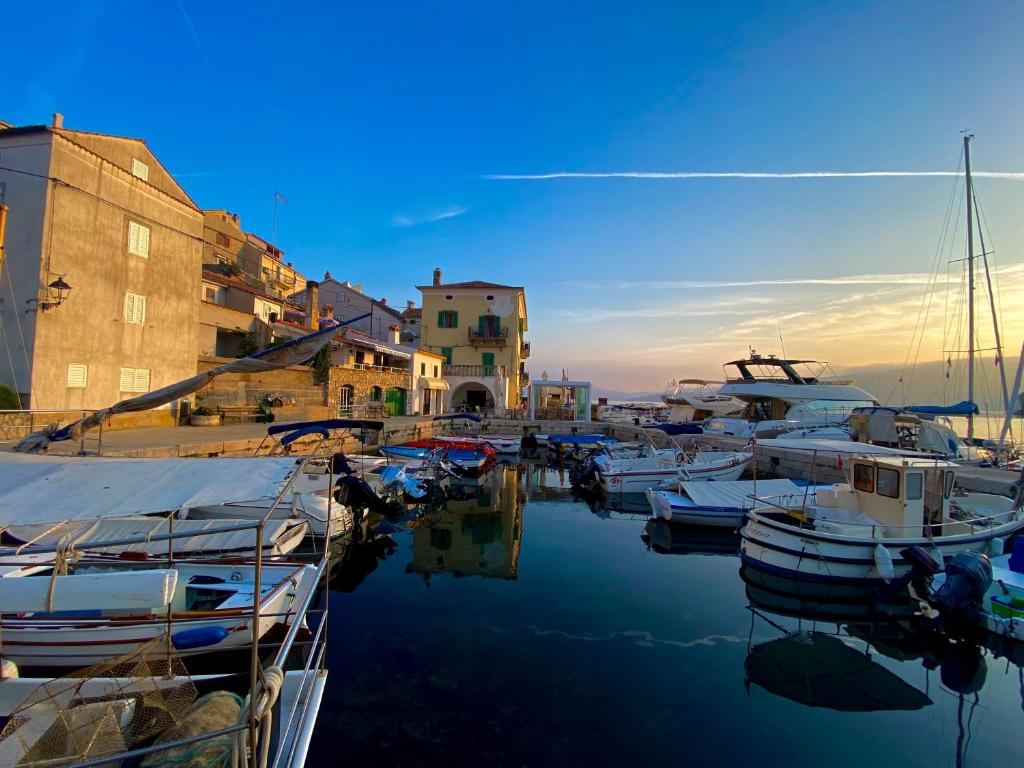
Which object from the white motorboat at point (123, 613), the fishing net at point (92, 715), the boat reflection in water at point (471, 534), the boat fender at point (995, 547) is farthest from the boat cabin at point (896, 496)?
the fishing net at point (92, 715)

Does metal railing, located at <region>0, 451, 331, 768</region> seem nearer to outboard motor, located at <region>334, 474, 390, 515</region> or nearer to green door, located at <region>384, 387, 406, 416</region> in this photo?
outboard motor, located at <region>334, 474, 390, 515</region>

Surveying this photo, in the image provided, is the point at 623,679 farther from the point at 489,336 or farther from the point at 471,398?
the point at 471,398

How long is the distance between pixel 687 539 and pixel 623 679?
8025 millimetres

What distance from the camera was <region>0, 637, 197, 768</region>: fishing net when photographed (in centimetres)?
371

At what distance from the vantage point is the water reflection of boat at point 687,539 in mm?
12992

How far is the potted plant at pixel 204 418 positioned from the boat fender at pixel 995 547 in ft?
86.7

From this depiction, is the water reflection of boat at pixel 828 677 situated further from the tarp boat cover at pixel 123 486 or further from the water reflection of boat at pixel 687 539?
the tarp boat cover at pixel 123 486

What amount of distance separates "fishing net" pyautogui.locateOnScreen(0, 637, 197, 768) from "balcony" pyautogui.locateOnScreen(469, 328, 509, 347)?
40549 millimetres

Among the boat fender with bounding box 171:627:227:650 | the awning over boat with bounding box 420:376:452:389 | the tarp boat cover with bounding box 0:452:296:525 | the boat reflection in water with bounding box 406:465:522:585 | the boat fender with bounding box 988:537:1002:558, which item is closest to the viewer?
the tarp boat cover with bounding box 0:452:296:525

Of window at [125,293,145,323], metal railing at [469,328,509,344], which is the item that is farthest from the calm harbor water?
metal railing at [469,328,509,344]

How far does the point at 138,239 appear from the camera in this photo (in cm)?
2009

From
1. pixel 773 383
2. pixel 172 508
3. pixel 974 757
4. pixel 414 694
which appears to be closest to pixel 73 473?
pixel 172 508

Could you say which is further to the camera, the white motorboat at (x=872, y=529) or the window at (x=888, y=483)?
the window at (x=888, y=483)

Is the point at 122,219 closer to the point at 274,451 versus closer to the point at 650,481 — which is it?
the point at 274,451
